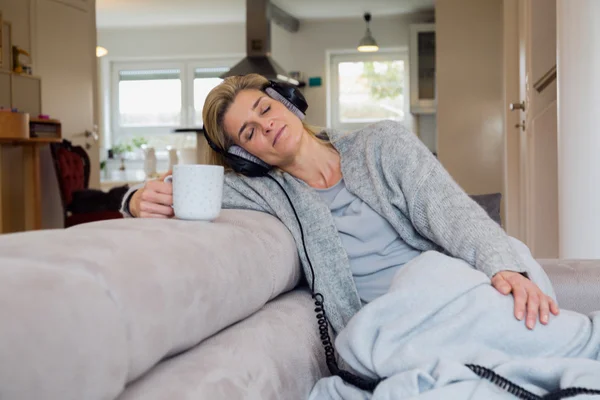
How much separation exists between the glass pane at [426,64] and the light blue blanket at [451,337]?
8.01 metres

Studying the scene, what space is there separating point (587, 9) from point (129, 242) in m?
1.63

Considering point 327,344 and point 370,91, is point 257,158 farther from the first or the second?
point 370,91

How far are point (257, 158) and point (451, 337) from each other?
2.42 ft

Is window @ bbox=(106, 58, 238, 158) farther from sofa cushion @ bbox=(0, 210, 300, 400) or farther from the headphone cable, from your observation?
sofa cushion @ bbox=(0, 210, 300, 400)

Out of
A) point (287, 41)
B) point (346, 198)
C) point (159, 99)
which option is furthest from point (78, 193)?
point (159, 99)

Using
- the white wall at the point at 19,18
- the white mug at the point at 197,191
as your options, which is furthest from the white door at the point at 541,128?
the white wall at the point at 19,18

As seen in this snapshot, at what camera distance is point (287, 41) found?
9.39 m

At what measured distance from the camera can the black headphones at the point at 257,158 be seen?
4.98ft

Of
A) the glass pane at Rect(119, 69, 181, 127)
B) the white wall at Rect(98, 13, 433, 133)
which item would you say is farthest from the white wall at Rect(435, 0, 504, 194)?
the glass pane at Rect(119, 69, 181, 127)

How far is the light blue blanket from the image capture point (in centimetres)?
86

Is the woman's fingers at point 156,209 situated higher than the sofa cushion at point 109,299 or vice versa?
the woman's fingers at point 156,209

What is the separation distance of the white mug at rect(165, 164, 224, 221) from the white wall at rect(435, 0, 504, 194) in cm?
576

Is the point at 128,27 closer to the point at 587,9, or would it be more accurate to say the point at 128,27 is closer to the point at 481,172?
the point at 481,172

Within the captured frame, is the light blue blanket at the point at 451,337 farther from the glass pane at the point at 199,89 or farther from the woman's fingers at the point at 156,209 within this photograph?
the glass pane at the point at 199,89
